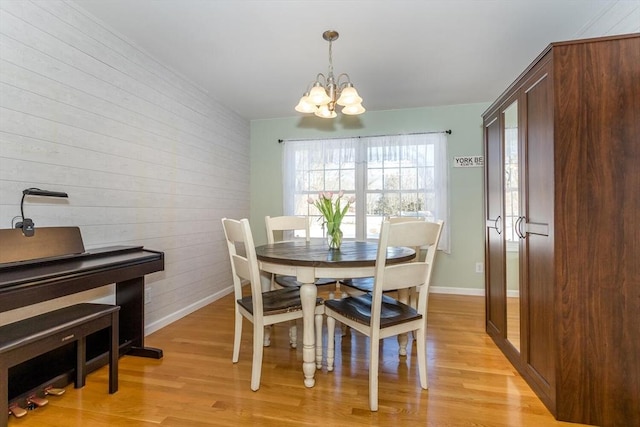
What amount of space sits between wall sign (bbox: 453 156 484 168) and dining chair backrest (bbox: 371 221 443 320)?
2.50 meters

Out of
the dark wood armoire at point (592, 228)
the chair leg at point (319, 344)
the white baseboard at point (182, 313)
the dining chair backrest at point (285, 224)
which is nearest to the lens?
the dark wood armoire at point (592, 228)

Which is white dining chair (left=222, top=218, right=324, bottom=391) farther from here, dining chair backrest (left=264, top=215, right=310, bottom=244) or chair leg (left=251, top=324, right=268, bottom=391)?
dining chair backrest (left=264, top=215, right=310, bottom=244)

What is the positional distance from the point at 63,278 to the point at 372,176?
3304 millimetres

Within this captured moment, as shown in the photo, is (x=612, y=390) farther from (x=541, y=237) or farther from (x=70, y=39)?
(x=70, y=39)

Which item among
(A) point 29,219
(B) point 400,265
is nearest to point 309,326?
(B) point 400,265

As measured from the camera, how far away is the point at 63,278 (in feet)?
5.10

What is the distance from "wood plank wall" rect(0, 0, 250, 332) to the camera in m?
1.75

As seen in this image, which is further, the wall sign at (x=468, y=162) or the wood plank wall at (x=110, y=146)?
the wall sign at (x=468, y=162)

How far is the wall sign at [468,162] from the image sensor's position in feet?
12.6

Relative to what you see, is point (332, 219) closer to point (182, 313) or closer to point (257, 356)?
point (257, 356)

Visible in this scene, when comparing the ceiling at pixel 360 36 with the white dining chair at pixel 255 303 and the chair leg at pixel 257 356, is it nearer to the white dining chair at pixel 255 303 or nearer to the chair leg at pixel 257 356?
the white dining chair at pixel 255 303

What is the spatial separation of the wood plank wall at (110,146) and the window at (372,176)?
1087mm

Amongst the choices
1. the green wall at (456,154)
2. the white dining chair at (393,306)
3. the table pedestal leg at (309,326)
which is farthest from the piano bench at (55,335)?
the green wall at (456,154)

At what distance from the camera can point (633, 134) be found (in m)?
1.43
